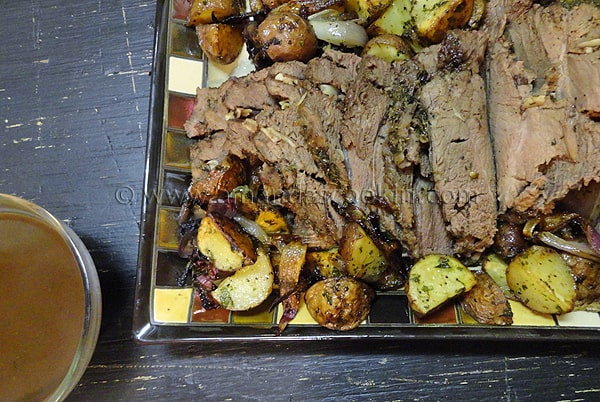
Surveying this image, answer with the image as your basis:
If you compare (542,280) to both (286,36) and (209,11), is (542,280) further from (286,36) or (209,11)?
(209,11)

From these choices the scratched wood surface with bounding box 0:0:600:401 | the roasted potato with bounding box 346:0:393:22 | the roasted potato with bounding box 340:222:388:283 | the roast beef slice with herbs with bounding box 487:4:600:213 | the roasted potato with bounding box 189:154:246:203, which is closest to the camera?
the roast beef slice with herbs with bounding box 487:4:600:213

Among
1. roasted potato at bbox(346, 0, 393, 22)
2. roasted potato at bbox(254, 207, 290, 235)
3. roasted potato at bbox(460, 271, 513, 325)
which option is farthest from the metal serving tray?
roasted potato at bbox(346, 0, 393, 22)

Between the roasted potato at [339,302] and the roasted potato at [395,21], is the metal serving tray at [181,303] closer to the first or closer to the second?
the roasted potato at [339,302]

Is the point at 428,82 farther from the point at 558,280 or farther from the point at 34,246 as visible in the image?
the point at 34,246

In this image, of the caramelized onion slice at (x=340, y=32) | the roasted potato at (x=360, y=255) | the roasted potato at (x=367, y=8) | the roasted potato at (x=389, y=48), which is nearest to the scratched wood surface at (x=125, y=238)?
the roasted potato at (x=360, y=255)

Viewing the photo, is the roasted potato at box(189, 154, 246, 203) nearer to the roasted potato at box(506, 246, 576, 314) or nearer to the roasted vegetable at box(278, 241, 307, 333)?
the roasted vegetable at box(278, 241, 307, 333)
